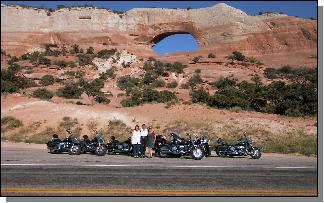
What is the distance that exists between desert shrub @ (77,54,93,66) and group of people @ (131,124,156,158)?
129 ft

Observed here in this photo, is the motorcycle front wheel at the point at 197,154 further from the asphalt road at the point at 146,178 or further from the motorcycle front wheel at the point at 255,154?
the motorcycle front wheel at the point at 255,154

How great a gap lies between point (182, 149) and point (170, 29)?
198 feet

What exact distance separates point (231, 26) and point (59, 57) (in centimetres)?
2814

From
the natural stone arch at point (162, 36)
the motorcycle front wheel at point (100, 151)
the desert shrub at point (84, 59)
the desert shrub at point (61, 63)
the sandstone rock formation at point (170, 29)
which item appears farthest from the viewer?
the natural stone arch at point (162, 36)

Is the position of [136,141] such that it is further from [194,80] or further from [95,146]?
[194,80]

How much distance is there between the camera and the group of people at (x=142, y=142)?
50.2 feet

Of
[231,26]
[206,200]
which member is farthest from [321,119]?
[231,26]

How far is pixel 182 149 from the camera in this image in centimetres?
1507

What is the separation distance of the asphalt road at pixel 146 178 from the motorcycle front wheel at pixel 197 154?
1.58m

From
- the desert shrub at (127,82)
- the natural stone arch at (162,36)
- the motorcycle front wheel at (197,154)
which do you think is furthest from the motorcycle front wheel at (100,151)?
the natural stone arch at (162,36)

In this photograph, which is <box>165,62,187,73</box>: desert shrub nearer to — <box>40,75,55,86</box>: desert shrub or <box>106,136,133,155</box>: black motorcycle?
<box>40,75,55,86</box>: desert shrub

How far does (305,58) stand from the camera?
193 feet

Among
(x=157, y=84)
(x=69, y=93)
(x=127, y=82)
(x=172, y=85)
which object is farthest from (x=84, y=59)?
(x=69, y=93)

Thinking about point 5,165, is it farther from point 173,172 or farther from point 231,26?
point 231,26
